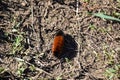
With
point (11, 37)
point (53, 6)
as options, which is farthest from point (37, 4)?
point (11, 37)

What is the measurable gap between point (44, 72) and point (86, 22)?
0.80 m

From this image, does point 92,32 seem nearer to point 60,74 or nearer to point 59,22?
point 59,22

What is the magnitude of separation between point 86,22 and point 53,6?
1.39ft

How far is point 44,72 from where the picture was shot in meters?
3.47

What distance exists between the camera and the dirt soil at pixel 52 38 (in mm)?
3496

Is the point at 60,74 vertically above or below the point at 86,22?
below

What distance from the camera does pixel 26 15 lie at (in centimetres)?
372

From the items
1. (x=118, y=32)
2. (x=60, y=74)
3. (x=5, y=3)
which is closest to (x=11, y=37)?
(x=5, y=3)

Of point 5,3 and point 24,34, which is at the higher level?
point 5,3

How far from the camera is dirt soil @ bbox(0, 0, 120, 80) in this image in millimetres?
3496

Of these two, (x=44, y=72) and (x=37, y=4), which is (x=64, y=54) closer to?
(x=44, y=72)

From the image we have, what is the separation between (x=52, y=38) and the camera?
3.66 metres

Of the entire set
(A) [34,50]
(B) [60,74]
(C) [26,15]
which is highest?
(C) [26,15]

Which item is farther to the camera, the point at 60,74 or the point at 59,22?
the point at 59,22
